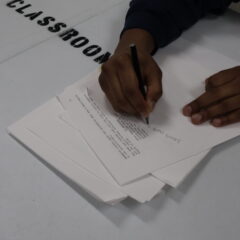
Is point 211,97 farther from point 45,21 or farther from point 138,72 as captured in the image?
point 45,21

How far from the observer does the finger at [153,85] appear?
2.11ft

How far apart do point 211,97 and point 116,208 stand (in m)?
0.26

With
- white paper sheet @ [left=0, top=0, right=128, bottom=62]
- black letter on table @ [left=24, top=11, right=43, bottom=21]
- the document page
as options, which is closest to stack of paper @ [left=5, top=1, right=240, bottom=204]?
the document page

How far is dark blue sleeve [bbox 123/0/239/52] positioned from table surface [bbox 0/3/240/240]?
0.31 meters

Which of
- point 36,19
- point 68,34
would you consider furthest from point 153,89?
point 36,19

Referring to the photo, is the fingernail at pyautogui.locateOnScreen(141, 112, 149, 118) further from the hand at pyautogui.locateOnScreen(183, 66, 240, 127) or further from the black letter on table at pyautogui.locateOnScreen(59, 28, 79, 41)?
the black letter on table at pyautogui.locateOnScreen(59, 28, 79, 41)

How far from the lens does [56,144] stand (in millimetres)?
625

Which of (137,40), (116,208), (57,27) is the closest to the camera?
(116,208)

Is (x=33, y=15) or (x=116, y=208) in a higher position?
(x=33, y=15)

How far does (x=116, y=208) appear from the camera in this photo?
565mm

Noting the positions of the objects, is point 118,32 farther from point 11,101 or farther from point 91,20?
point 11,101

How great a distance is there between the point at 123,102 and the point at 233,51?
0.33m

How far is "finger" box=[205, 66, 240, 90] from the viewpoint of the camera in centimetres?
70

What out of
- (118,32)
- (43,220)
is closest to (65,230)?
(43,220)
